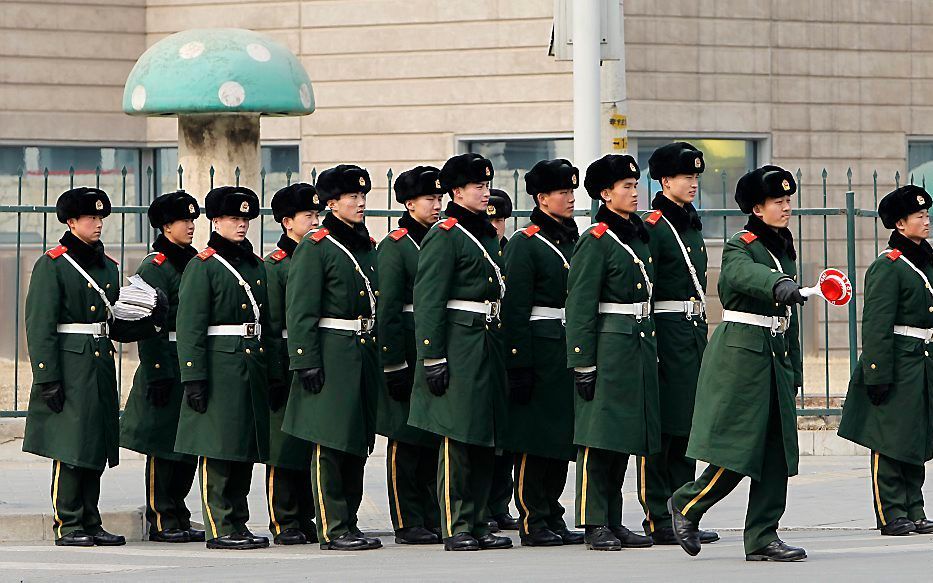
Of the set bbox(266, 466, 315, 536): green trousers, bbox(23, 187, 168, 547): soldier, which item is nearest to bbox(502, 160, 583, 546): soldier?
bbox(266, 466, 315, 536): green trousers

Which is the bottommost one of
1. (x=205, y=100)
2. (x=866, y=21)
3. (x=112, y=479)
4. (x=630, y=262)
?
(x=112, y=479)

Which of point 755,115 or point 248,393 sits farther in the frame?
point 755,115

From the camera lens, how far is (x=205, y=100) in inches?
589

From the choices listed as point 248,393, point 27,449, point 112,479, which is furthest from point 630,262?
point 112,479

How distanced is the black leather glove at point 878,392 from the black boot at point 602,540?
1811 millimetres

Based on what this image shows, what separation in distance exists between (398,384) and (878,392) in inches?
105

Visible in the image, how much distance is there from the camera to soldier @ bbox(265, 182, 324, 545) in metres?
11.5

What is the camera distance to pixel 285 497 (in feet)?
37.8

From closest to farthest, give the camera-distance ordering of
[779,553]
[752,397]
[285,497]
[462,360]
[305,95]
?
[779,553], [752,397], [462,360], [285,497], [305,95]

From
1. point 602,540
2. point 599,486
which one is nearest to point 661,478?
point 599,486

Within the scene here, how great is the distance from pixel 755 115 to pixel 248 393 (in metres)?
13.6

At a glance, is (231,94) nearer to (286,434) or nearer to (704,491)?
(286,434)

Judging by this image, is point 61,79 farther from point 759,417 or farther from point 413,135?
point 759,417

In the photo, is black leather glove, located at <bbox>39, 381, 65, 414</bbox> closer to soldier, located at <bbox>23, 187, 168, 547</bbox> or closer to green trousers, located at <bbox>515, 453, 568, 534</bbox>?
soldier, located at <bbox>23, 187, 168, 547</bbox>
